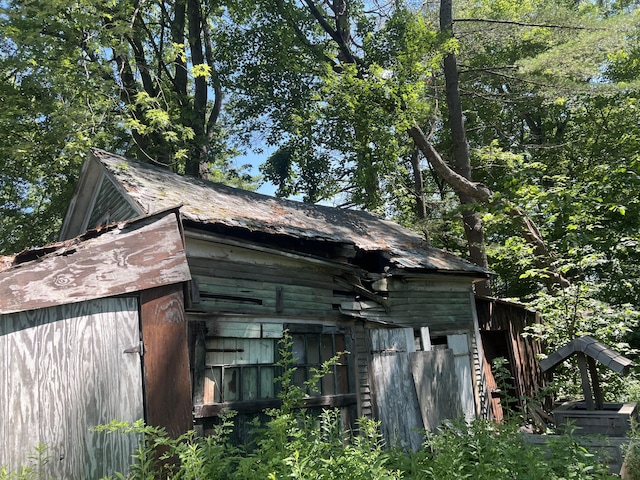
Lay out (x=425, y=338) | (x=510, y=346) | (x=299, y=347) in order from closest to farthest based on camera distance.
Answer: (x=299, y=347), (x=425, y=338), (x=510, y=346)

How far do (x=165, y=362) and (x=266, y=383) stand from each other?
9.41ft

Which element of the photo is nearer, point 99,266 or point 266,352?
point 99,266

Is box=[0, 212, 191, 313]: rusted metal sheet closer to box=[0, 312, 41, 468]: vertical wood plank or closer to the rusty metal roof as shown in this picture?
box=[0, 312, 41, 468]: vertical wood plank

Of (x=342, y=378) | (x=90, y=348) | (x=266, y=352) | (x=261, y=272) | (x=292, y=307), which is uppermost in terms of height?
(x=261, y=272)

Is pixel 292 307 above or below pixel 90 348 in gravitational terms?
above

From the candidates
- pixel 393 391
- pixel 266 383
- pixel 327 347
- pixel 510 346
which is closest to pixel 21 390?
pixel 266 383

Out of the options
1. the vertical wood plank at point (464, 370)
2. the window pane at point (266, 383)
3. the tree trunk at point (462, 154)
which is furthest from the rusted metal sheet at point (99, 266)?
the tree trunk at point (462, 154)

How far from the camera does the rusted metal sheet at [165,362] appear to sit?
379 cm

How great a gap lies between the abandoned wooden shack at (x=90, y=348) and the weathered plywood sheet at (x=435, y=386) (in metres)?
5.15

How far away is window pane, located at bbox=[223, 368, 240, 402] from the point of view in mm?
6133

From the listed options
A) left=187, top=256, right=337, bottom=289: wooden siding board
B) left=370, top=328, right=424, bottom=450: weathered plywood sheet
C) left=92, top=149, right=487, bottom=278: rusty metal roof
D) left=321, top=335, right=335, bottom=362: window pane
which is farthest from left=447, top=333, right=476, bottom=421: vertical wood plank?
left=187, top=256, right=337, bottom=289: wooden siding board

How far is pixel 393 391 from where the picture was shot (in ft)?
26.2

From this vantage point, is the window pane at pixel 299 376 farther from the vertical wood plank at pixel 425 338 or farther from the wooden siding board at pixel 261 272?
the vertical wood plank at pixel 425 338

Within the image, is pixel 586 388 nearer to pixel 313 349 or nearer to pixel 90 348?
pixel 313 349
